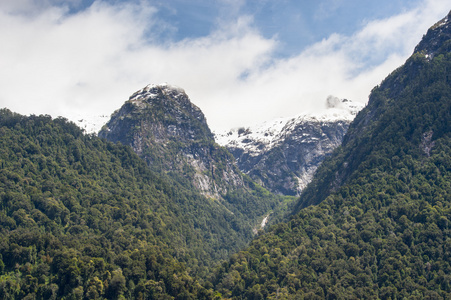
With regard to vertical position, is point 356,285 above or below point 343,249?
below

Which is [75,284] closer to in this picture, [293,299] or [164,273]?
[164,273]

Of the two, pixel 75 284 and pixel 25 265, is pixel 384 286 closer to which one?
pixel 75 284

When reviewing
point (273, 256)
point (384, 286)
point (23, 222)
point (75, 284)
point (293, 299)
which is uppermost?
point (23, 222)

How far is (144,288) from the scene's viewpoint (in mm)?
150625

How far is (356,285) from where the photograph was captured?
6452 inches

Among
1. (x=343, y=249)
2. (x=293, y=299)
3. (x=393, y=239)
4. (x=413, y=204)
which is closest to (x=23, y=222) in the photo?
(x=293, y=299)

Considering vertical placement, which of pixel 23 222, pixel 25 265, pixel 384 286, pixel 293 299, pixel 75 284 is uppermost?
pixel 23 222

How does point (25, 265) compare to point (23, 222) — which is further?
point (23, 222)

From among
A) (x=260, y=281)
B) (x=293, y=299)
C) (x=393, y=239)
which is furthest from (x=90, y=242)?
(x=393, y=239)

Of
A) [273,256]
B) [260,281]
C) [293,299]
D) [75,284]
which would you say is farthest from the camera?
[273,256]

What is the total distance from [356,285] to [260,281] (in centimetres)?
3687

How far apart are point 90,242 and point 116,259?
1924 cm

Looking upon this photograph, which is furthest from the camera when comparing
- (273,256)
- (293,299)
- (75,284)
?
(273,256)

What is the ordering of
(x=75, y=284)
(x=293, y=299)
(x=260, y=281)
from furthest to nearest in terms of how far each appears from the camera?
(x=260, y=281) → (x=293, y=299) → (x=75, y=284)
